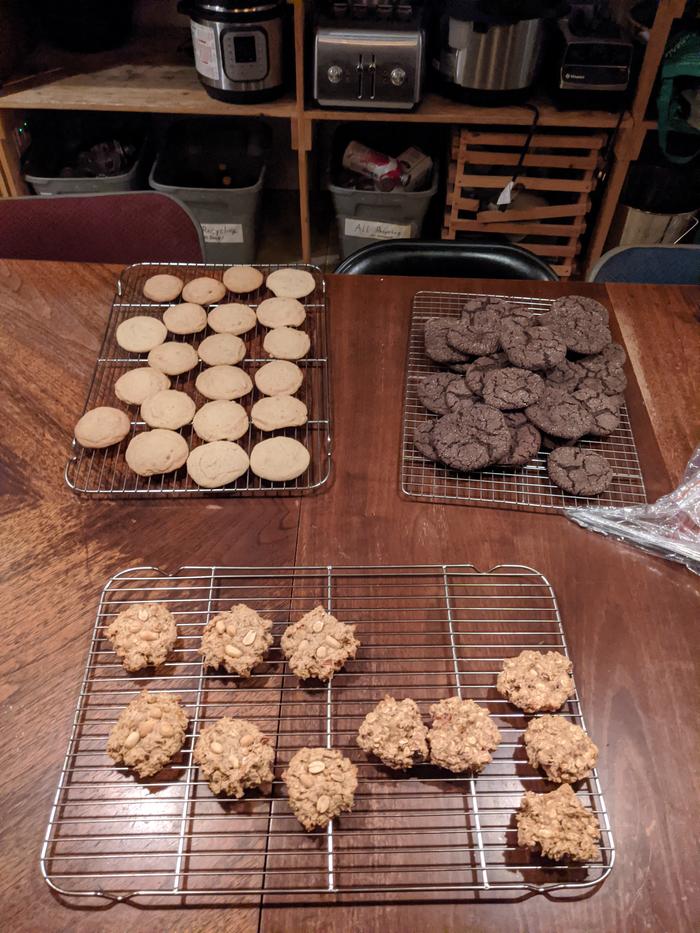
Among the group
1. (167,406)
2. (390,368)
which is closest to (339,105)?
(390,368)

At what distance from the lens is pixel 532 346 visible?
1689mm

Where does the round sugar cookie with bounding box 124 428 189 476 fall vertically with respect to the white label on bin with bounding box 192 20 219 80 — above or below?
below

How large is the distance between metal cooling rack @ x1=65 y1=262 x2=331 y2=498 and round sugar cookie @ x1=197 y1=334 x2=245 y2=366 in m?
0.04

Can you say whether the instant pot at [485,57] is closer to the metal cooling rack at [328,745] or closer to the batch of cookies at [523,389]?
the batch of cookies at [523,389]

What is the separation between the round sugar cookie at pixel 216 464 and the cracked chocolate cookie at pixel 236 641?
0.34 metres

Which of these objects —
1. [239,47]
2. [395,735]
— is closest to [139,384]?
[395,735]

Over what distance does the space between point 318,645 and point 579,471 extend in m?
0.70

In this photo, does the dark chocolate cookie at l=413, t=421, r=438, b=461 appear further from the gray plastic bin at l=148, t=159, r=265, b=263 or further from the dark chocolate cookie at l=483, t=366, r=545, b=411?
the gray plastic bin at l=148, t=159, r=265, b=263

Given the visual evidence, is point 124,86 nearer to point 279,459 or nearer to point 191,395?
point 191,395

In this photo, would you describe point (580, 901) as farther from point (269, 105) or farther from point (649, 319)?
point (269, 105)

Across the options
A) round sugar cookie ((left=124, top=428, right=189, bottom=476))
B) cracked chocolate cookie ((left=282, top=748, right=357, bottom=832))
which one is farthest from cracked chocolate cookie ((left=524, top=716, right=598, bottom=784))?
round sugar cookie ((left=124, top=428, right=189, bottom=476))

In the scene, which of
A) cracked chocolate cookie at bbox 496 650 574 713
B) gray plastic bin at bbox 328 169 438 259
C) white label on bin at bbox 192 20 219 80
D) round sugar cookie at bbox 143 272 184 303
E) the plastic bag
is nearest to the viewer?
cracked chocolate cookie at bbox 496 650 574 713

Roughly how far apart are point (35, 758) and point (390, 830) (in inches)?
22.9

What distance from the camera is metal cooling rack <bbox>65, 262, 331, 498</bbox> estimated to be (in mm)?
1504
